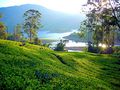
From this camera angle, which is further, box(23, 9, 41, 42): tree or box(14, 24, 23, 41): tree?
box(14, 24, 23, 41): tree

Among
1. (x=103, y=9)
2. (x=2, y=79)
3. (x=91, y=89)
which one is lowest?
(x=91, y=89)

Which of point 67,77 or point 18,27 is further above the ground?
point 18,27

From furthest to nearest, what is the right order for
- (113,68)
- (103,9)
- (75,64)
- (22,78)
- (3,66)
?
(103,9) → (113,68) → (75,64) → (3,66) → (22,78)

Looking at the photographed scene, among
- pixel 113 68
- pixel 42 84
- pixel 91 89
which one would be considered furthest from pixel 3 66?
pixel 113 68

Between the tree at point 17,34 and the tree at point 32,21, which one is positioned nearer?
the tree at point 32,21

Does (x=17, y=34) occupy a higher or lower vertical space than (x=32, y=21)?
lower

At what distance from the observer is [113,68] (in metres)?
55.8

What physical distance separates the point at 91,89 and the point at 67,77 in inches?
136

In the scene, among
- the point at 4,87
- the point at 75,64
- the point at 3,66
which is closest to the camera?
the point at 4,87

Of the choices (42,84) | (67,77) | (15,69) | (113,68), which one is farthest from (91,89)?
(113,68)

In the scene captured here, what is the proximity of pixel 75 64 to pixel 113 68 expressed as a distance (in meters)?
10.7

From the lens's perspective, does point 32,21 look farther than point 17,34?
No

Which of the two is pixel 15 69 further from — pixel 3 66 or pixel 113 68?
pixel 113 68

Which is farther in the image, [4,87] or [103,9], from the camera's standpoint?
[103,9]
